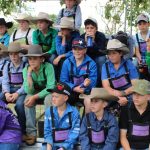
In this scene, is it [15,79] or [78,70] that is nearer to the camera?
[78,70]

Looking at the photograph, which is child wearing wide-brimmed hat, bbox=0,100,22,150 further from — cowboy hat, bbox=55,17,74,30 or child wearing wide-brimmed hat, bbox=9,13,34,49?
child wearing wide-brimmed hat, bbox=9,13,34,49

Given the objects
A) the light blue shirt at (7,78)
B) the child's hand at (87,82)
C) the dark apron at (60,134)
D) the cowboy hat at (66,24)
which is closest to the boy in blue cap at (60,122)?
the dark apron at (60,134)

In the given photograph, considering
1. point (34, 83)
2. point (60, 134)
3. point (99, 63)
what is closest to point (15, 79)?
point (34, 83)

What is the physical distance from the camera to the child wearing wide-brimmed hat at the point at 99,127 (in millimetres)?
4535

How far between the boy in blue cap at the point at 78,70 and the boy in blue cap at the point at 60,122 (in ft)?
1.82

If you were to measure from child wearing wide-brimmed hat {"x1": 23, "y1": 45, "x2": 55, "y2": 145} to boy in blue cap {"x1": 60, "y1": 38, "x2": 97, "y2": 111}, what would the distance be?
0.76 feet

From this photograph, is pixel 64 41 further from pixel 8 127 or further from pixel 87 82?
pixel 8 127

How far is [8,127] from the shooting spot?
15.8 feet

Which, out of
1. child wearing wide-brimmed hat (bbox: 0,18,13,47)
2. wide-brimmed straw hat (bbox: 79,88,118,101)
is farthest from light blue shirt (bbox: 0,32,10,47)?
wide-brimmed straw hat (bbox: 79,88,118,101)

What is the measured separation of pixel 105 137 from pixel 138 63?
2.10 meters

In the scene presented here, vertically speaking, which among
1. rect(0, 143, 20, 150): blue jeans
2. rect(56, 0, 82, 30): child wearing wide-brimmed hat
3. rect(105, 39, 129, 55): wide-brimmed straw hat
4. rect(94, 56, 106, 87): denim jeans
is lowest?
rect(0, 143, 20, 150): blue jeans

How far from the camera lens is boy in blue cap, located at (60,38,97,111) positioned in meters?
5.34

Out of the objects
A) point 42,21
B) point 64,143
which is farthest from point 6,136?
point 42,21

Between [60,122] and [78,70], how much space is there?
950mm
